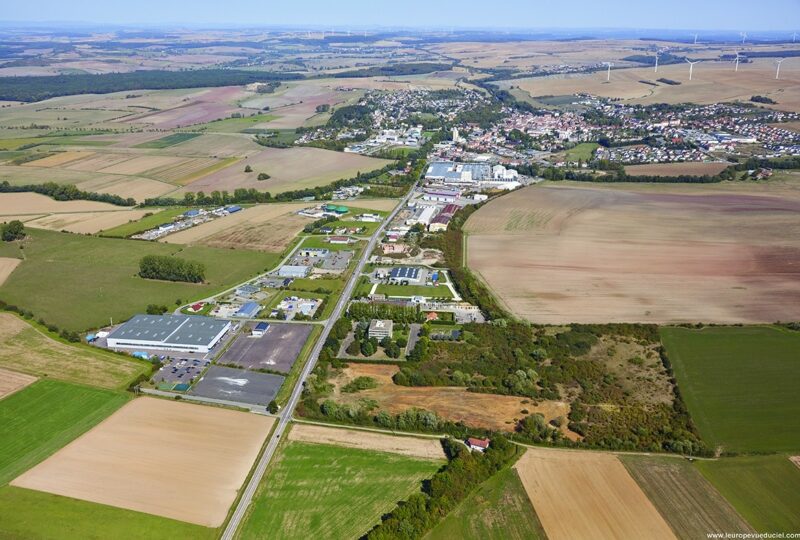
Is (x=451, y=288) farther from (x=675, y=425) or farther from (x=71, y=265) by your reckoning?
(x=71, y=265)

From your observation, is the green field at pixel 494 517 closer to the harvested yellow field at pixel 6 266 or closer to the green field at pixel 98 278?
the green field at pixel 98 278

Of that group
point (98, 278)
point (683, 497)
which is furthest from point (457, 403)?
point (98, 278)

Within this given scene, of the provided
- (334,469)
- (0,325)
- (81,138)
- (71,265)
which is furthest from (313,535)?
(81,138)


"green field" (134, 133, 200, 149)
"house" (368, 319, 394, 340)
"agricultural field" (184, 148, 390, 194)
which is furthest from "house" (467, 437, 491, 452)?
"green field" (134, 133, 200, 149)

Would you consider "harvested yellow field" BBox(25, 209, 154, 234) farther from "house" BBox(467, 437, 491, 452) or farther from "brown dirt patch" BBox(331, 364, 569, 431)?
"house" BBox(467, 437, 491, 452)

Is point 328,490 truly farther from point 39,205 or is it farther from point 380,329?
point 39,205
